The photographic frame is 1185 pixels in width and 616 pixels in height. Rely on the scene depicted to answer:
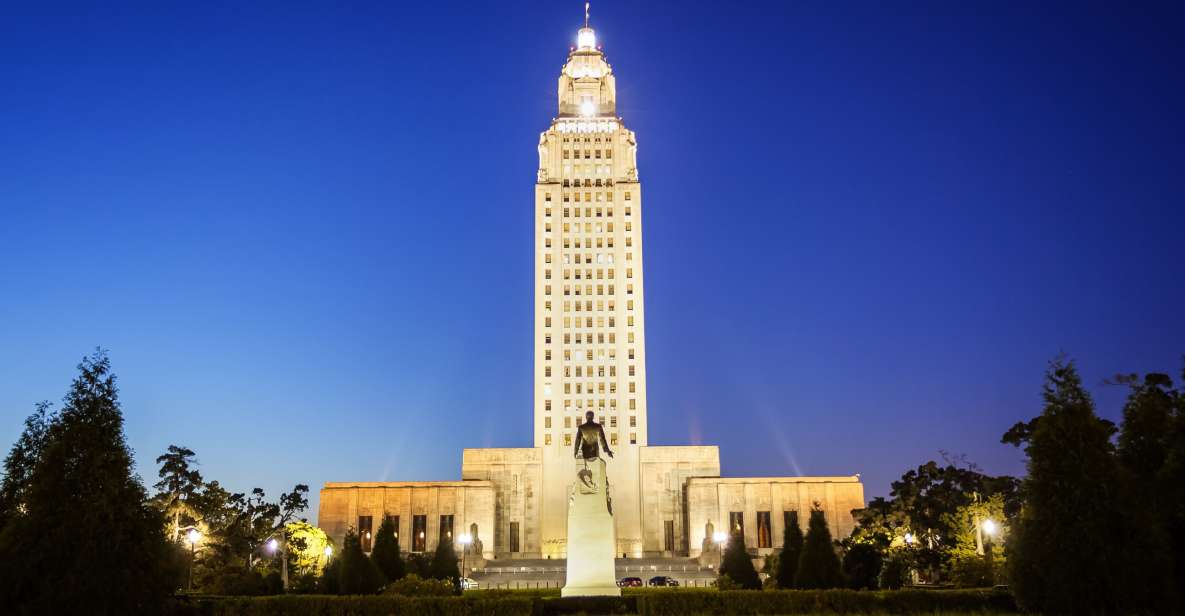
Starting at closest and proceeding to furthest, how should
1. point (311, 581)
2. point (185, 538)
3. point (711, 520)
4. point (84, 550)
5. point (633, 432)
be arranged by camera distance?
point (84, 550)
point (311, 581)
point (185, 538)
point (711, 520)
point (633, 432)

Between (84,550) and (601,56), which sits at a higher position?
(601,56)

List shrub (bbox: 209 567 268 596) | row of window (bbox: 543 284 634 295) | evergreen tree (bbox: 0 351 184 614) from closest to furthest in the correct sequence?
→ evergreen tree (bbox: 0 351 184 614)
shrub (bbox: 209 567 268 596)
row of window (bbox: 543 284 634 295)

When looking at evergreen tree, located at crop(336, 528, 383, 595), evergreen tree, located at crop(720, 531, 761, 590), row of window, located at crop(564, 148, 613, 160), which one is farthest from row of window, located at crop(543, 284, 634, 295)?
evergreen tree, located at crop(336, 528, 383, 595)

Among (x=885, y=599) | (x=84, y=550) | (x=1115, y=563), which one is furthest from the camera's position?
(x=885, y=599)

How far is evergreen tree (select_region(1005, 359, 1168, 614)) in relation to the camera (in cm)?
1850

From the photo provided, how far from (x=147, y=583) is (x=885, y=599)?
1704 cm

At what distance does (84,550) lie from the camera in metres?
17.1

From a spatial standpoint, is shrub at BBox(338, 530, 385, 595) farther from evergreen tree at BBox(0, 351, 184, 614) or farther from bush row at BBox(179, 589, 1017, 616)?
evergreen tree at BBox(0, 351, 184, 614)

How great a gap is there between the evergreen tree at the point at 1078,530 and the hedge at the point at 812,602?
386cm

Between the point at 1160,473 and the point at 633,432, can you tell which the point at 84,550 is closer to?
the point at 1160,473

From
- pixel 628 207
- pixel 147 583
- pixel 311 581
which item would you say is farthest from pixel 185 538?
pixel 628 207

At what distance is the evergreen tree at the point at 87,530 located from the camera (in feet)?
55.3

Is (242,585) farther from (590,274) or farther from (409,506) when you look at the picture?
(590,274)

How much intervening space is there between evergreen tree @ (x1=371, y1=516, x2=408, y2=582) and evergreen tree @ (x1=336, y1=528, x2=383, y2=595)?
252 centimetres
